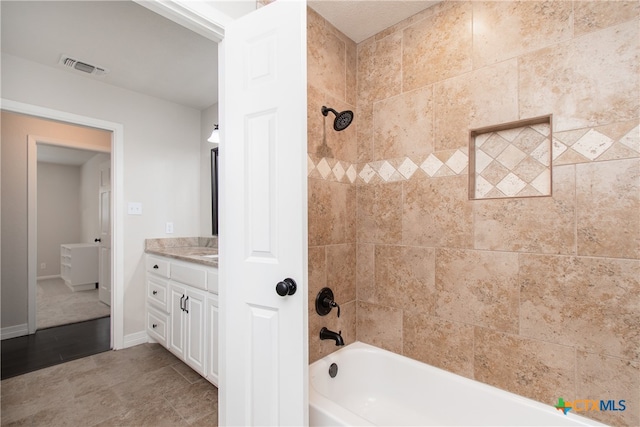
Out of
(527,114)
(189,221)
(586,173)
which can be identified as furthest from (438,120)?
(189,221)

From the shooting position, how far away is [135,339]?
9.10ft

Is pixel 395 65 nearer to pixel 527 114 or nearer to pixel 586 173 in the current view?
pixel 527 114

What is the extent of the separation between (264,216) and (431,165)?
40.7 inches

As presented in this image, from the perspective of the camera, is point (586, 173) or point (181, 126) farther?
point (181, 126)

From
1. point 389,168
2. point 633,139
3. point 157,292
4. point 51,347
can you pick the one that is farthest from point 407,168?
point 51,347

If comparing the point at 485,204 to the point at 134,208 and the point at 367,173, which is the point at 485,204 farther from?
the point at 134,208

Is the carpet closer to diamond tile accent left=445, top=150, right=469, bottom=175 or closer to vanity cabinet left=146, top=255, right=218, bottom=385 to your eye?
vanity cabinet left=146, top=255, right=218, bottom=385

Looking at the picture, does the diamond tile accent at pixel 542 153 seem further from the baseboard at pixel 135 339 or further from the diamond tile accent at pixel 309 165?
the baseboard at pixel 135 339

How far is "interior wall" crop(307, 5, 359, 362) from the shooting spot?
5.54ft

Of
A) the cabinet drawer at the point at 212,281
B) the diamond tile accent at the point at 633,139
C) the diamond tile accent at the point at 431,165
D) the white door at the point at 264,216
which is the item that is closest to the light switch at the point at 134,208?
the cabinet drawer at the point at 212,281

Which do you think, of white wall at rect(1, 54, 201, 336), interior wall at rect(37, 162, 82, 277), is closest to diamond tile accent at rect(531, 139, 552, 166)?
white wall at rect(1, 54, 201, 336)

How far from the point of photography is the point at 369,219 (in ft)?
6.39

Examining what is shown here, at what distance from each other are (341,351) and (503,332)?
36.6 inches

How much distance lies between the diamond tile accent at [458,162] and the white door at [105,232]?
4545 mm
